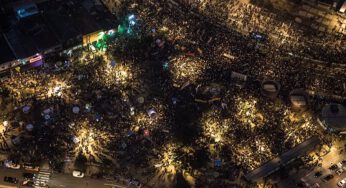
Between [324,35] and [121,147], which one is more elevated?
[324,35]

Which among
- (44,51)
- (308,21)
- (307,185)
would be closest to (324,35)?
(308,21)

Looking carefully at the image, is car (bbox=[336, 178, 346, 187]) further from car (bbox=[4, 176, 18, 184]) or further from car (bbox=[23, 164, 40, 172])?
car (bbox=[4, 176, 18, 184])

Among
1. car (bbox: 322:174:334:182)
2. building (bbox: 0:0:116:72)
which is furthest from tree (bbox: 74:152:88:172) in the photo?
car (bbox: 322:174:334:182)

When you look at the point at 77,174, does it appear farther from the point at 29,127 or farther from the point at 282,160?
the point at 282,160

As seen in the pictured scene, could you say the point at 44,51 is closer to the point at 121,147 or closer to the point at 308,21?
the point at 121,147

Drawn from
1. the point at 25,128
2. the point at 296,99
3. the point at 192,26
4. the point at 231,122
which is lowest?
the point at 25,128

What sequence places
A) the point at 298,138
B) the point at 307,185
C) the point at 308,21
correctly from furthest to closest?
the point at 308,21, the point at 298,138, the point at 307,185

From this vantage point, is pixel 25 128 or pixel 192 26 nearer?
pixel 25 128
